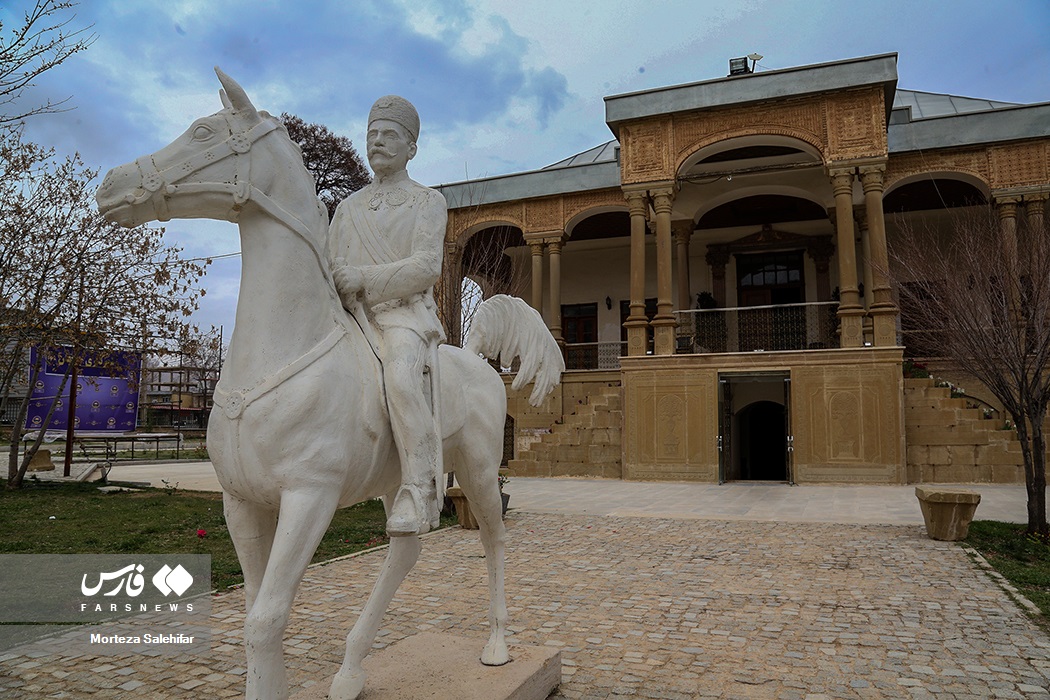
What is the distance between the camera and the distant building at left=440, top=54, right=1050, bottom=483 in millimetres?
14188

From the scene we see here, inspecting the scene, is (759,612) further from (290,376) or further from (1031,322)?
(1031,322)

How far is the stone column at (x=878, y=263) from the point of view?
14.4 meters

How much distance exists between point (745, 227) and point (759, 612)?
18029 mm

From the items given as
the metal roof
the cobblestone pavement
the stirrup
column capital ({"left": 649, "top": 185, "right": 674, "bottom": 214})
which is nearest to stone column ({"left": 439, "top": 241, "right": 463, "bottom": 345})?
the cobblestone pavement

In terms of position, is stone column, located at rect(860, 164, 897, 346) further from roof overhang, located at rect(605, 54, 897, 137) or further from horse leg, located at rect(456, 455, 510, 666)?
horse leg, located at rect(456, 455, 510, 666)

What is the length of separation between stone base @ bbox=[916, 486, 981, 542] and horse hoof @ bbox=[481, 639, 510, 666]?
21.6ft

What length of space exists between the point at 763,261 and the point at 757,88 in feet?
22.1

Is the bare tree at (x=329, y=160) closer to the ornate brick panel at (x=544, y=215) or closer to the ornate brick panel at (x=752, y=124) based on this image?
the ornate brick panel at (x=544, y=215)

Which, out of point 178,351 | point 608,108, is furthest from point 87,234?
point 608,108

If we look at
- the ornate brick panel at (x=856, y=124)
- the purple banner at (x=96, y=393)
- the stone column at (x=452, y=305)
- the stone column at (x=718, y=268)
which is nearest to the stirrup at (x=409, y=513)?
the stone column at (x=452, y=305)

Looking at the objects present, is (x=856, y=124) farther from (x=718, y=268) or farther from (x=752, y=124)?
(x=718, y=268)

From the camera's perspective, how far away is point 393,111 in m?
2.99

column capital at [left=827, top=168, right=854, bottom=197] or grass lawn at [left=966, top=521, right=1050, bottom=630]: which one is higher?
column capital at [left=827, top=168, right=854, bottom=197]

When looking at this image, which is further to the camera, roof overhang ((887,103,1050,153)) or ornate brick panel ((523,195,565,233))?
ornate brick panel ((523,195,565,233))
